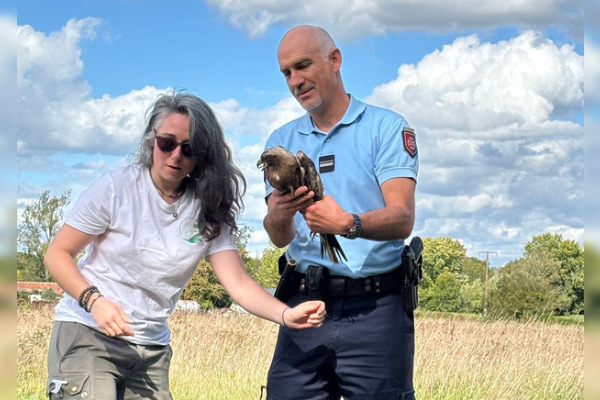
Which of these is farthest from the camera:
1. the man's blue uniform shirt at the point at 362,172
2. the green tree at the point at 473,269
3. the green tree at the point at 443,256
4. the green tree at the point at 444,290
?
the green tree at the point at 473,269

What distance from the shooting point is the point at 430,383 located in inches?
350

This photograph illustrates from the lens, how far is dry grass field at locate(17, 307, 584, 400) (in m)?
8.84

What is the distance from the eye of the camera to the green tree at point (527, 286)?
48188mm

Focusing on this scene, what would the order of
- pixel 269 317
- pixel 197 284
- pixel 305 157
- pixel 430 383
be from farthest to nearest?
pixel 197 284
pixel 430 383
pixel 269 317
pixel 305 157

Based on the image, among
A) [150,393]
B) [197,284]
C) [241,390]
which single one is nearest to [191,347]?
[241,390]

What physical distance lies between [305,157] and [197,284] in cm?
4000

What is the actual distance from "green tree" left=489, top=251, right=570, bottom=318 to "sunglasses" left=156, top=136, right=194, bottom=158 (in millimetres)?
41401

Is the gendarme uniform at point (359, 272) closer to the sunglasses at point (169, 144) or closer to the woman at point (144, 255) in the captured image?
the woman at point (144, 255)

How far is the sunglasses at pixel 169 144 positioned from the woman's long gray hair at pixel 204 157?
3 centimetres

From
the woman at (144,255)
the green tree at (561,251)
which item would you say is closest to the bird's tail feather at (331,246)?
the woman at (144,255)

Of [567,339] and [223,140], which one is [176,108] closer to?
[223,140]

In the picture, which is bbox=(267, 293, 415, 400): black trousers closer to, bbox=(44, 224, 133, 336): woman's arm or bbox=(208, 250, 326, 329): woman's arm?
bbox=(208, 250, 326, 329): woman's arm

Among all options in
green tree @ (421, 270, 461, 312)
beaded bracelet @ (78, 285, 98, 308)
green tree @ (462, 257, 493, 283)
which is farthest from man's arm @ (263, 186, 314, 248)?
green tree @ (462, 257, 493, 283)

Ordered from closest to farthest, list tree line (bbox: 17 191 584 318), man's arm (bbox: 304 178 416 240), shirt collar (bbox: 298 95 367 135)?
man's arm (bbox: 304 178 416 240), shirt collar (bbox: 298 95 367 135), tree line (bbox: 17 191 584 318)
